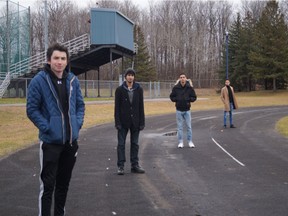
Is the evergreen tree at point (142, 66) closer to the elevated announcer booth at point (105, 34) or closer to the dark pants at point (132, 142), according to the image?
the elevated announcer booth at point (105, 34)

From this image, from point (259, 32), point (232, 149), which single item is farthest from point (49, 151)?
point (259, 32)

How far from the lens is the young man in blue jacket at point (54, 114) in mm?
4664

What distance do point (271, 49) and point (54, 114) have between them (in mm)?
57504

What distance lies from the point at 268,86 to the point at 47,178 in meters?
66.2

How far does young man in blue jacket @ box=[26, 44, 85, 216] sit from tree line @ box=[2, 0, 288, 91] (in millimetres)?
59597

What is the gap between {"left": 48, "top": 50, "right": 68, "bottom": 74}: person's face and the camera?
4.73 m

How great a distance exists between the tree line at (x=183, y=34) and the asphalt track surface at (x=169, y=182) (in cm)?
5376

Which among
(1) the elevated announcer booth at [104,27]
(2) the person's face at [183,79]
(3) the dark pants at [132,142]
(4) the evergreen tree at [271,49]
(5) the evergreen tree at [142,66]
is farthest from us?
(5) the evergreen tree at [142,66]

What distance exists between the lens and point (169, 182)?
24.2 ft

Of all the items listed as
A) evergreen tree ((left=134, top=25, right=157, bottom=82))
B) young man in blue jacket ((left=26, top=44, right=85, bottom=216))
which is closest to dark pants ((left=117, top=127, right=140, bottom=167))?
young man in blue jacket ((left=26, top=44, right=85, bottom=216))

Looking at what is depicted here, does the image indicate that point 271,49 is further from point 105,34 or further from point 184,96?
point 184,96

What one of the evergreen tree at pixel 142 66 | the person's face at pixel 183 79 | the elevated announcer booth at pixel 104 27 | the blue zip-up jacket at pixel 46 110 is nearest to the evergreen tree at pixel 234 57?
the evergreen tree at pixel 142 66

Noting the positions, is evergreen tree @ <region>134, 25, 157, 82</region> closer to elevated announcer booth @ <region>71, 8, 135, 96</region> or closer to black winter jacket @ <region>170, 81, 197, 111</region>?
elevated announcer booth @ <region>71, 8, 135, 96</region>

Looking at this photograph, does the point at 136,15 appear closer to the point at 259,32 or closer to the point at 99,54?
the point at 259,32
